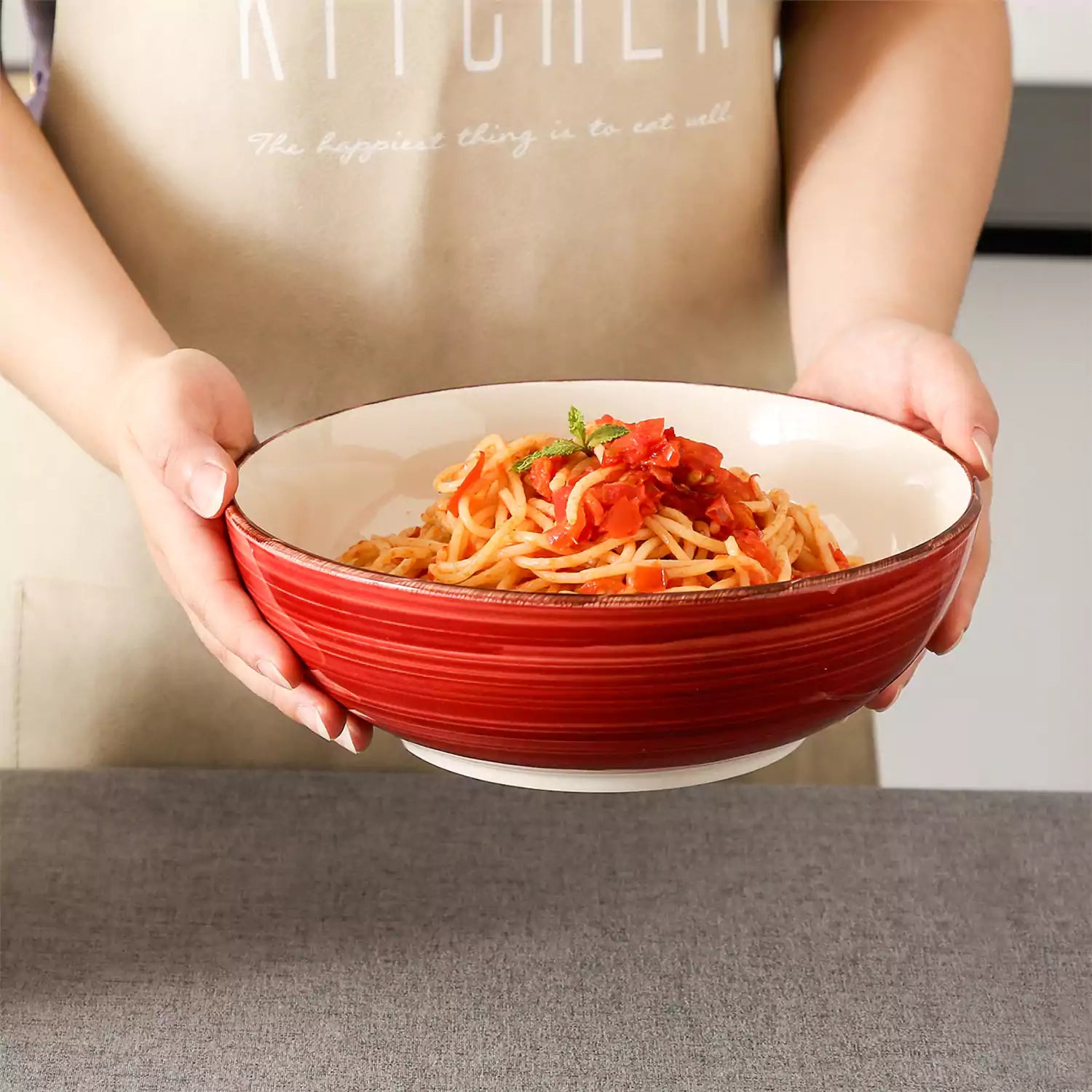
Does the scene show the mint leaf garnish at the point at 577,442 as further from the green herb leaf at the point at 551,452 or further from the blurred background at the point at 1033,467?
the blurred background at the point at 1033,467

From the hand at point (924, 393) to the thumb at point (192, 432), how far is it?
18.6 inches

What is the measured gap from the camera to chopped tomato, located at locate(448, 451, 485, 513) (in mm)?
961

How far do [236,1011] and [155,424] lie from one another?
400 mm

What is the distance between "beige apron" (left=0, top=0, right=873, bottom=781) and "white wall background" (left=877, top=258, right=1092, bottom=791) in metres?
2.01

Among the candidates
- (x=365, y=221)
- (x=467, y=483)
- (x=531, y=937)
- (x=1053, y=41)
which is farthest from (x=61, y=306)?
(x=1053, y=41)

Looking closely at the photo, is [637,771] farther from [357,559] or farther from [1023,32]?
[1023,32]

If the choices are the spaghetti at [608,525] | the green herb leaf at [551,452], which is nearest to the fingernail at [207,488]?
the spaghetti at [608,525]

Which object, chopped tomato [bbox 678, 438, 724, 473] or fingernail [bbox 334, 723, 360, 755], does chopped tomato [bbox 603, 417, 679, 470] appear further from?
fingernail [bbox 334, 723, 360, 755]

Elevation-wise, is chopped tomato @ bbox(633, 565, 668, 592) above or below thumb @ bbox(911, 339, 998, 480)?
below

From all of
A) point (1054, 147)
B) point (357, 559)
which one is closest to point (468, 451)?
point (357, 559)

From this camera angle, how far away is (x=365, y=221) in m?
1.25

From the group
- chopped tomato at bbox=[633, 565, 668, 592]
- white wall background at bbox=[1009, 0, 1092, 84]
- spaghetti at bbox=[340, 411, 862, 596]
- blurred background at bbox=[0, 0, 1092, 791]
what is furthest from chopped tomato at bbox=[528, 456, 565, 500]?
white wall background at bbox=[1009, 0, 1092, 84]

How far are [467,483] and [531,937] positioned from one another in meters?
0.34

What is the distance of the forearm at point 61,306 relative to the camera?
107 centimetres
